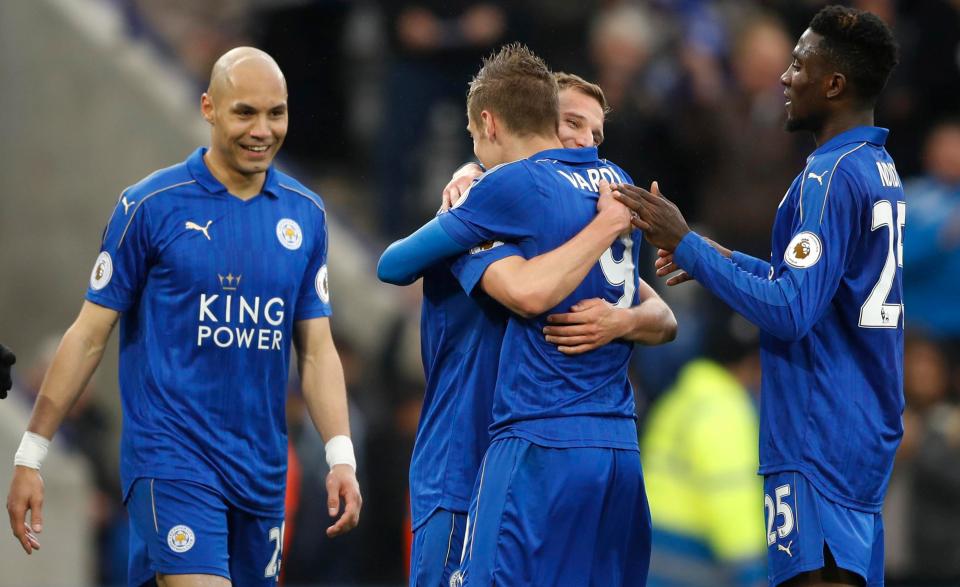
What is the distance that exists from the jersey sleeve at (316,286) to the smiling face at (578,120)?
1.05m

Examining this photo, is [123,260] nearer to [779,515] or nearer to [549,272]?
[549,272]

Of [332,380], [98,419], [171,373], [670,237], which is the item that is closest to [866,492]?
[670,237]

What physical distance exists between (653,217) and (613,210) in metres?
0.16

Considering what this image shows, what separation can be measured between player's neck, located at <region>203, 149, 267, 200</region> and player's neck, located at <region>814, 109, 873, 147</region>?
212 centimetres

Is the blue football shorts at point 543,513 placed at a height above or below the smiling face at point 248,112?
below

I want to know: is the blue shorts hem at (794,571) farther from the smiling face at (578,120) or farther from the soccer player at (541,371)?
the smiling face at (578,120)

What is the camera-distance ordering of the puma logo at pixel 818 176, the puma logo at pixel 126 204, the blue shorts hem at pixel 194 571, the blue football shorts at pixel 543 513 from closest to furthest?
the blue football shorts at pixel 543 513 < the puma logo at pixel 818 176 < the blue shorts hem at pixel 194 571 < the puma logo at pixel 126 204

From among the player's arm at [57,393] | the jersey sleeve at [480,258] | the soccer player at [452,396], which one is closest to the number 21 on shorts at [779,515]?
the soccer player at [452,396]

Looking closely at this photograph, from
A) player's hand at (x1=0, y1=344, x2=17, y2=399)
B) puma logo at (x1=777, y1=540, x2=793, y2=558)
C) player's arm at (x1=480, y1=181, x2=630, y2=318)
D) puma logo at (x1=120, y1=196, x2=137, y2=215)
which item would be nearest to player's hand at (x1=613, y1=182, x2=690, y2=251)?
player's arm at (x1=480, y1=181, x2=630, y2=318)

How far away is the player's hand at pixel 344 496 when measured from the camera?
560 centimetres

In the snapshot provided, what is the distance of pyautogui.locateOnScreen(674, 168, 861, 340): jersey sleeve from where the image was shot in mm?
5023

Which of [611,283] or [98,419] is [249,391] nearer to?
[611,283]

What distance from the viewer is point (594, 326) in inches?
198

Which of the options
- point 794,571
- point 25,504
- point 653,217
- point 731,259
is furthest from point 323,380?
point 794,571
